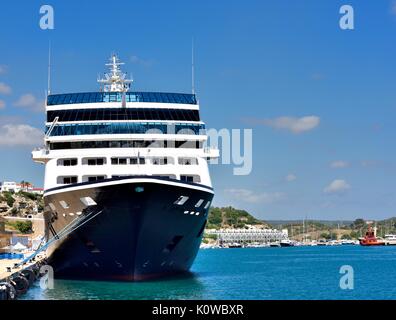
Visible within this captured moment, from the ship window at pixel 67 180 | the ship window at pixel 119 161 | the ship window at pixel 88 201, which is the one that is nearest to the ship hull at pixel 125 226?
the ship window at pixel 88 201

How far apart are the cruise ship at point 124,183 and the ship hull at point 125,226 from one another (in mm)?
53

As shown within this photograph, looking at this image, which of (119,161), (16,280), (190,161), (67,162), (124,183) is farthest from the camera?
(190,161)

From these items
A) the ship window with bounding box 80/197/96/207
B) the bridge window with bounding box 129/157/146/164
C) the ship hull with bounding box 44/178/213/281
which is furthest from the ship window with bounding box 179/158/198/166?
the ship window with bounding box 80/197/96/207

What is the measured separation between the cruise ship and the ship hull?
53 mm

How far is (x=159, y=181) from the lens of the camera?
3947 centimetres

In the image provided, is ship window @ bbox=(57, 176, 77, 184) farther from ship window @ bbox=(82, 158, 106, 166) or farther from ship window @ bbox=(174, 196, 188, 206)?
ship window @ bbox=(174, 196, 188, 206)

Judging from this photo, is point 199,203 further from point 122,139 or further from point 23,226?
point 23,226

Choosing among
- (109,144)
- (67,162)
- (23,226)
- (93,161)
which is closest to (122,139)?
(109,144)

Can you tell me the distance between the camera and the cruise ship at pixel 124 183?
3975 centimetres

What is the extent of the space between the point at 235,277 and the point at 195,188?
758 inches

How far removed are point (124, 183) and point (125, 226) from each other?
7.95 ft

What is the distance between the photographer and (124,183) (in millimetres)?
38906

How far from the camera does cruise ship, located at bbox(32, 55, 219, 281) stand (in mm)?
39750
